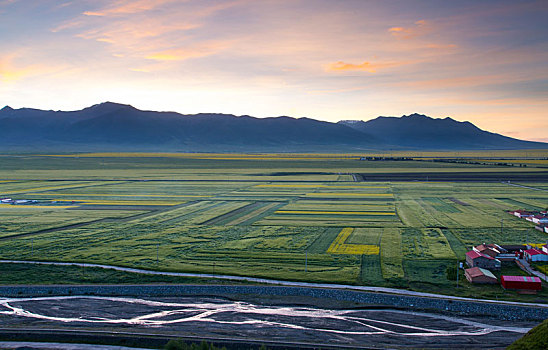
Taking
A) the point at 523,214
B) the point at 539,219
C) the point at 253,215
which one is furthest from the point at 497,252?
the point at 253,215

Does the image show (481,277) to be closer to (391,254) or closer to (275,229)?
(391,254)

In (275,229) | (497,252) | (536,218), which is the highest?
(536,218)

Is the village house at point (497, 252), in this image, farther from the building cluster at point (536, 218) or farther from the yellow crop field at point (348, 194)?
the yellow crop field at point (348, 194)

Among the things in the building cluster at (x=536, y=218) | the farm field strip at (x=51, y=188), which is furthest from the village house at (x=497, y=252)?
the farm field strip at (x=51, y=188)

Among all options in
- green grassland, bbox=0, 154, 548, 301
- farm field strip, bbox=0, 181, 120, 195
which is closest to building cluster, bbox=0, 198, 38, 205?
green grassland, bbox=0, 154, 548, 301

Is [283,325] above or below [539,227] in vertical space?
below

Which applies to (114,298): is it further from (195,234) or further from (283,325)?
(195,234)

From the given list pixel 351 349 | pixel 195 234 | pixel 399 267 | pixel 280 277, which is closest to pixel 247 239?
pixel 195 234
